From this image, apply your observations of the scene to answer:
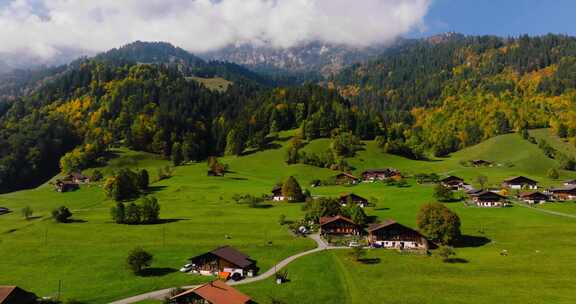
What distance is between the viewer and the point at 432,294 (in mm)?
57844

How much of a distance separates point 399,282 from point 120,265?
4387 cm

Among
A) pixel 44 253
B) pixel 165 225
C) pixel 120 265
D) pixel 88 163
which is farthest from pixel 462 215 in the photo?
pixel 88 163

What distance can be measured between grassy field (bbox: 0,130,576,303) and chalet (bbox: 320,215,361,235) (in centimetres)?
865

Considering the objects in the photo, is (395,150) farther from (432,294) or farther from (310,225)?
(432,294)

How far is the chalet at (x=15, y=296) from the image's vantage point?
52.8 metres

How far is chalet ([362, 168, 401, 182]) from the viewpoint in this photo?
533ft

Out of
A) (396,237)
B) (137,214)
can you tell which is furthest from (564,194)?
(137,214)

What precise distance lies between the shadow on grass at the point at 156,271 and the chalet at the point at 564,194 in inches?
4257

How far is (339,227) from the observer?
9306 cm

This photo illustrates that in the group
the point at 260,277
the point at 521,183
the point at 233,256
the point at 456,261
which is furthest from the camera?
the point at 521,183

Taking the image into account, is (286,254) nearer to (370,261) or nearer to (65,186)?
(370,261)

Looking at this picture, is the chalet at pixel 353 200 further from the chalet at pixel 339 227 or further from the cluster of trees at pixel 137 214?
the cluster of trees at pixel 137 214

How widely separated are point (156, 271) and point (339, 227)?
39.4m

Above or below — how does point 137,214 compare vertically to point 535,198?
below
